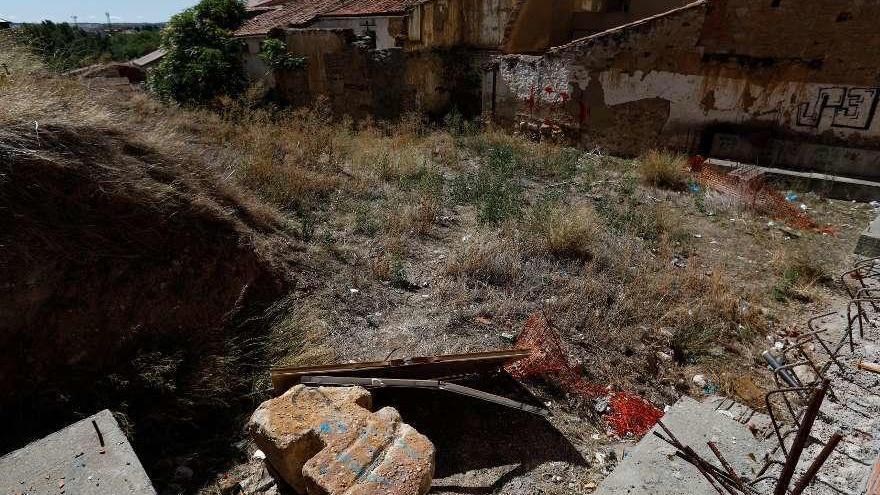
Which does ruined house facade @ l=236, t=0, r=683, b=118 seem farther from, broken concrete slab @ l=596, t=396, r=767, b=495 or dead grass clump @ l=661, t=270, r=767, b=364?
broken concrete slab @ l=596, t=396, r=767, b=495

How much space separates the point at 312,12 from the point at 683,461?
13248 millimetres

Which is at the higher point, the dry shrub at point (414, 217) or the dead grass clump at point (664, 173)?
the dead grass clump at point (664, 173)

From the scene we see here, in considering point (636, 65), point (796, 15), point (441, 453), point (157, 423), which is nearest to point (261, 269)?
point (157, 423)

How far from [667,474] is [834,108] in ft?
25.6

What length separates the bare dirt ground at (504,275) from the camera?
10.7ft

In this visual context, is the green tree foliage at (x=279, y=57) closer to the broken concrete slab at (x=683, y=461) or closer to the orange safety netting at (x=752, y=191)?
the orange safety netting at (x=752, y=191)

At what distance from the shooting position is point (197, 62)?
1109 centimetres

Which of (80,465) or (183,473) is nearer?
(80,465)

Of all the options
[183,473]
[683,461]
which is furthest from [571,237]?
[183,473]

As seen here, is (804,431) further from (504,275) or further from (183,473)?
(504,275)

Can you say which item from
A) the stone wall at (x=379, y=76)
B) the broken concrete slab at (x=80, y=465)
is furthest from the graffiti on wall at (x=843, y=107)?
the broken concrete slab at (x=80, y=465)

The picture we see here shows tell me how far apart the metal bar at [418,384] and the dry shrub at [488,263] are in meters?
1.62

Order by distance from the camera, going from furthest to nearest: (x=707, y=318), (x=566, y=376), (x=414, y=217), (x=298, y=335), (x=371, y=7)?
(x=371, y=7)
(x=414, y=217)
(x=707, y=318)
(x=298, y=335)
(x=566, y=376)

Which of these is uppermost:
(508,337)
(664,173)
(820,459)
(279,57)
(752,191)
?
(279,57)
